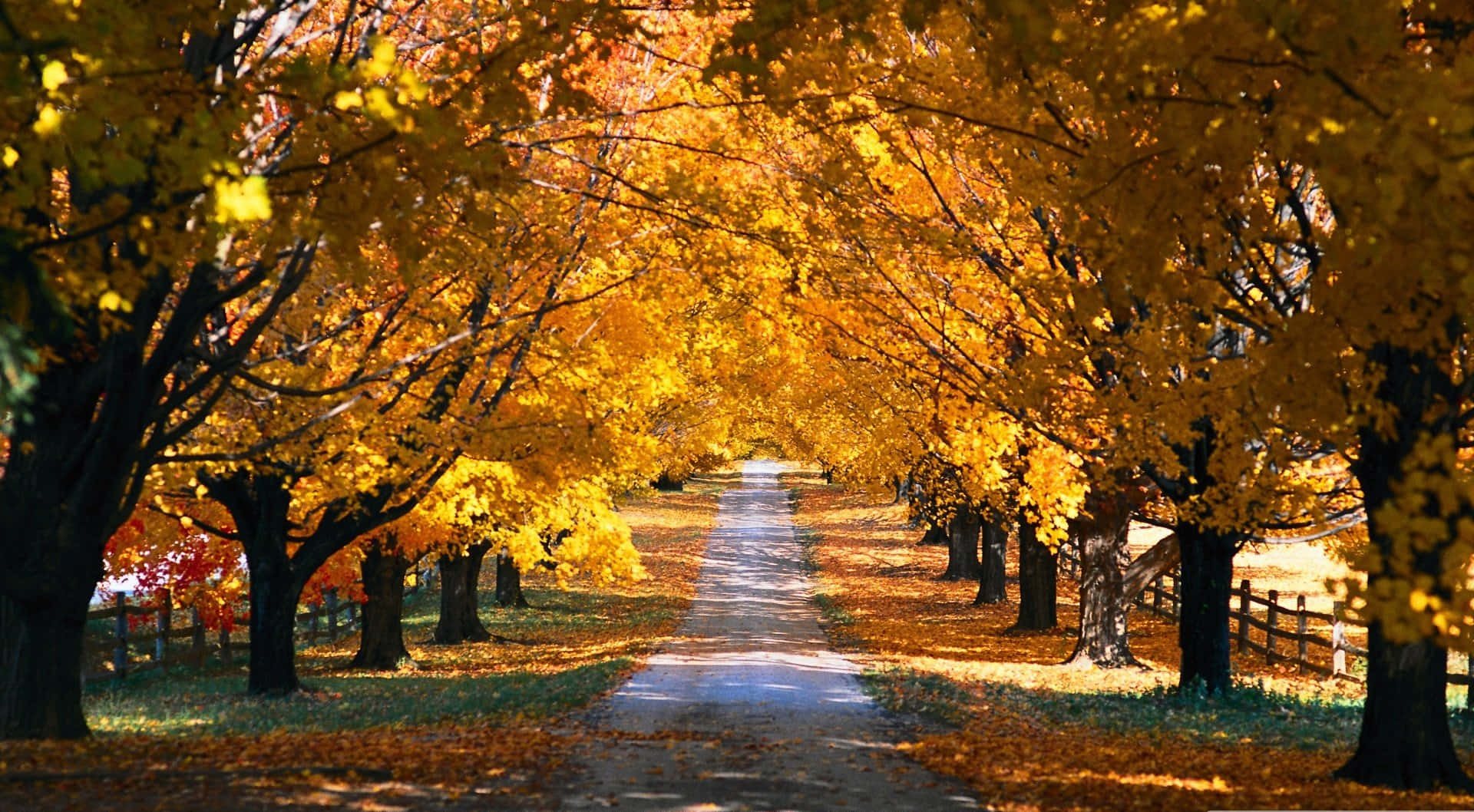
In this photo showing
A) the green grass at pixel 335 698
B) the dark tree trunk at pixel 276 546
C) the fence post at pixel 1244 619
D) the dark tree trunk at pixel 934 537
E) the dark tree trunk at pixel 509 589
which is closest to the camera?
the green grass at pixel 335 698

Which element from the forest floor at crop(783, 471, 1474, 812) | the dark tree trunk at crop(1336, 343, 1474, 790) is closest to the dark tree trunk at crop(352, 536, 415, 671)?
the forest floor at crop(783, 471, 1474, 812)

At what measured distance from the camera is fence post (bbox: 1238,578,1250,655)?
72.7 feet

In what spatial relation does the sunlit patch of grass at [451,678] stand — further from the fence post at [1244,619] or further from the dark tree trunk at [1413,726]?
the fence post at [1244,619]

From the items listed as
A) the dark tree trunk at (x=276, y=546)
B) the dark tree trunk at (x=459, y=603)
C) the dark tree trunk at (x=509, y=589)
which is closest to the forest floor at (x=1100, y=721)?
the dark tree trunk at (x=276, y=546)

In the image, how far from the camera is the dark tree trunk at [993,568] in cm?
3019

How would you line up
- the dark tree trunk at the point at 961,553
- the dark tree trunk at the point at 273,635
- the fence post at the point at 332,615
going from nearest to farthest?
the dark tree trunk at the point at 273,635
the fence post at the point at 332,615
the dark tree trunk at the point at 961,553

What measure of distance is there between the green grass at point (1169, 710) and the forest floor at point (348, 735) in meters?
3.94

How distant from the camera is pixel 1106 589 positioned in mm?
19609

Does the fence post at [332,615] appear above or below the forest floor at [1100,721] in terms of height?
below

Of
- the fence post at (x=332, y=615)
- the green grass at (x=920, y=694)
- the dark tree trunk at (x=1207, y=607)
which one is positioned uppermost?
the dark tree trunk at (x=1207, y=607)

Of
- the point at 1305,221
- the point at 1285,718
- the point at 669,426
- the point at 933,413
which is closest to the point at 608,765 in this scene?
the point at 1305,221

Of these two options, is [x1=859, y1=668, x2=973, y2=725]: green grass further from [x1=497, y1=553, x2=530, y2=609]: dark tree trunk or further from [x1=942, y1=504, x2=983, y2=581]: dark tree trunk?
[x1=942, y1=504, x2=983, y2=581]: dark tree trunk

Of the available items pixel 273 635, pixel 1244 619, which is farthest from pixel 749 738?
pixel 1244 619

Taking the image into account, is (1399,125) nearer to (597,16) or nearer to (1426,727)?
(597,16)
